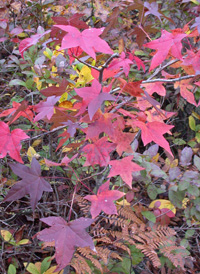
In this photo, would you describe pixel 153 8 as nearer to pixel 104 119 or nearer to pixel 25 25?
pixel 104 119

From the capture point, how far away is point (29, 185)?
2.67 ft

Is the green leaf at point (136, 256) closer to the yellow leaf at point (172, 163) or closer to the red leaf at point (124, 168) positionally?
the yellow leaf at point (172, 163)

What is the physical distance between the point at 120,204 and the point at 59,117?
0.61 m

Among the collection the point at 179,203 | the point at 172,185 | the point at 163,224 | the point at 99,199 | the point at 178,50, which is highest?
the point at 178,50

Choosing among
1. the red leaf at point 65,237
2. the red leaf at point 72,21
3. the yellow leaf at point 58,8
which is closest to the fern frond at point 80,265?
the red leaf at point 65,237

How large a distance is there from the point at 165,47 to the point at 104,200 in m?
0.55

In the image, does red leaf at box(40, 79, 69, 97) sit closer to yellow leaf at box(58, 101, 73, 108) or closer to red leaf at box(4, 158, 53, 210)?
yellow leaf at box(58, 101, 73, 108)

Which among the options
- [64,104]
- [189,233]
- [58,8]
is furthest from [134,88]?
[58,8]

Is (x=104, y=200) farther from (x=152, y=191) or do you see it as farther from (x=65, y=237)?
(x=152, y=191)

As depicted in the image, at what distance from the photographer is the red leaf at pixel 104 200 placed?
77 cm

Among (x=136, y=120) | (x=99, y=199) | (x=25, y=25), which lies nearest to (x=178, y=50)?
(x=136, y=120)

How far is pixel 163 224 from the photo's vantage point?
52.9 inches

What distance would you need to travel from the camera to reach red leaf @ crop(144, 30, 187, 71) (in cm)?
85

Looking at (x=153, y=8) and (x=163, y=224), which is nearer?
(x=153, y=8)
